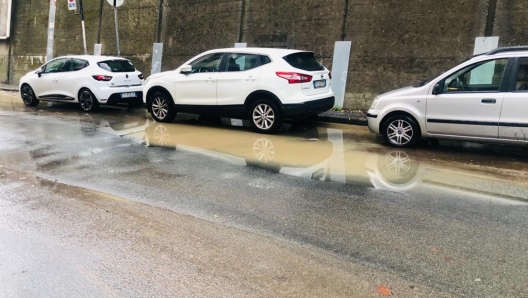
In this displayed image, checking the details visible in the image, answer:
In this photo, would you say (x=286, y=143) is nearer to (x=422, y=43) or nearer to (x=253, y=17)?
(x=422, y=43)

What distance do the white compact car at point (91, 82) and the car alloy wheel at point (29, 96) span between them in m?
0.54

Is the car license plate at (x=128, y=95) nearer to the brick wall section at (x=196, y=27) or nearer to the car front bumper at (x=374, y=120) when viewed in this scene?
the brick wall section at (x=196, y=27)

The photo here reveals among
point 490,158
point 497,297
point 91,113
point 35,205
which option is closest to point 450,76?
point 490,158

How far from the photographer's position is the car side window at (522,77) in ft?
21.9

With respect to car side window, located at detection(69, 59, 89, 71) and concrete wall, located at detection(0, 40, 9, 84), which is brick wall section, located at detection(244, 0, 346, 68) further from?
concrete wall, located at detection(0, 40, 9, 84)

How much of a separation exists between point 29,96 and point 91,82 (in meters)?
3.14

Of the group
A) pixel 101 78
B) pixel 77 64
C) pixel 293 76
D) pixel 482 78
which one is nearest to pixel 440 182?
pixel 482 78

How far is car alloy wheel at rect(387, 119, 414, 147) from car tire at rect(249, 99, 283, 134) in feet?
7.47

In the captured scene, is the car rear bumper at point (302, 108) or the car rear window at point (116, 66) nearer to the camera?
the car rear bumper at point (302, 108)

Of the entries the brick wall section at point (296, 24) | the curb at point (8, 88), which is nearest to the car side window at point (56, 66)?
the brick wall section at point (296, 24)

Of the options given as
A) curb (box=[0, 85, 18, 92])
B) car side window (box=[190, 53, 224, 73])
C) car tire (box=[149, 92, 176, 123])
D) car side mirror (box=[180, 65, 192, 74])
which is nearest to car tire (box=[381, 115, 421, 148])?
car side window (box=[190, 53, 224, 73])

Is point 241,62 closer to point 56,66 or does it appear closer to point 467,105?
point 467,105

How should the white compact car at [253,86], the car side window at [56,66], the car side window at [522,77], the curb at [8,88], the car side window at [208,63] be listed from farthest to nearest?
the curb at [8,88]
the car side window at [56,66]
the car side window at [208,63]
the white compact car at [253,86]
the car side window at [522,77]

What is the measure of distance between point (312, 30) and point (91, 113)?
6889 mm
